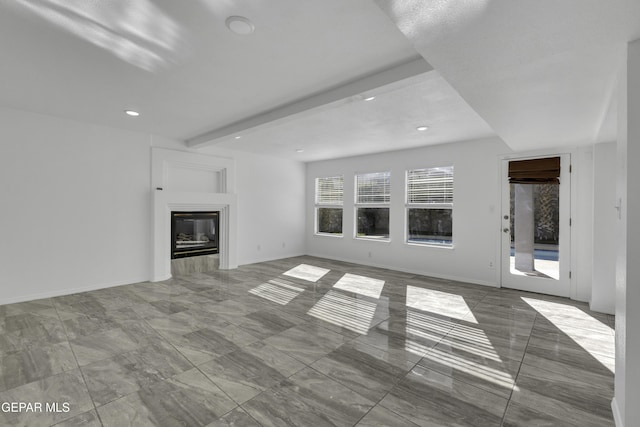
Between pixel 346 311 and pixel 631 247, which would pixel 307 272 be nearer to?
pixel 346 311

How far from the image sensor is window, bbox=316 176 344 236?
7132 millimetres

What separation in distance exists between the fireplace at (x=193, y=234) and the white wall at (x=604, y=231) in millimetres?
6058

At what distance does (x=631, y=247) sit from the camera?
1512mm

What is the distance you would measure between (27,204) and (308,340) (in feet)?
13.5

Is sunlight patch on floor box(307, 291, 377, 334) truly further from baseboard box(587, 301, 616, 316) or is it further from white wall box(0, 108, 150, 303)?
white wall box(0, 108, 150, 303)

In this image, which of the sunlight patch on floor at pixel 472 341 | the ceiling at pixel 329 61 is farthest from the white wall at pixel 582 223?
the sunlight patch on floor at pixel 472 341

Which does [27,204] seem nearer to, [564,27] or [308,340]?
[308,340]

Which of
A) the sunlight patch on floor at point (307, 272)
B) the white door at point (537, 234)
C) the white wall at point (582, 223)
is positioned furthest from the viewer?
the sunlight patch on floor at point (307, 272)

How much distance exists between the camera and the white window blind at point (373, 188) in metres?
6.24

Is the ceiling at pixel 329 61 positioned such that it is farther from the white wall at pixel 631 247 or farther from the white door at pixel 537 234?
the white door at pixel 537 234

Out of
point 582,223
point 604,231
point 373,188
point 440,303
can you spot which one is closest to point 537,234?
point 582,223

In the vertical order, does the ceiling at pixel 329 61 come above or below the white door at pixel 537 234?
above

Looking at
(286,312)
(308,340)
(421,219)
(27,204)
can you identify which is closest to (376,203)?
(421,219)

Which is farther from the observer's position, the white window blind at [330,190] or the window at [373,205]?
the white window blind at [330,190]
